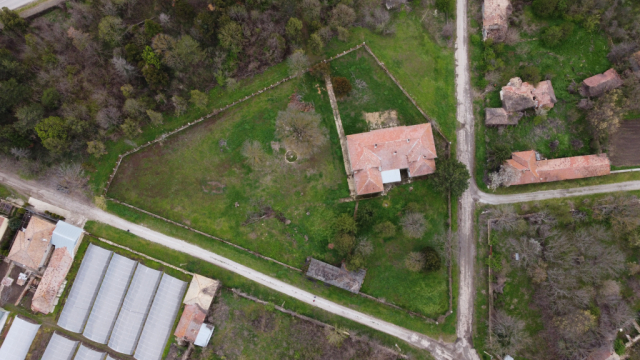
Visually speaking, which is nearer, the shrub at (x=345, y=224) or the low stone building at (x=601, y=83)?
the shrub at (x=345, y=224)

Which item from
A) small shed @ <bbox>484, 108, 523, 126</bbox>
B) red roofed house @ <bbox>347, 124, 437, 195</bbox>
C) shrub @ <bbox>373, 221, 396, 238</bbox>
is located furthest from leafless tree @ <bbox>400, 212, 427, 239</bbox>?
small shed @ <bbox>484, 108, 523, 126</bbox>

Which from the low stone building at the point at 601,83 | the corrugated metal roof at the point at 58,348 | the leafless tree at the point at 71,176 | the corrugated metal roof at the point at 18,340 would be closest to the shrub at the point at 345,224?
the leafless tree at the point at 71,176

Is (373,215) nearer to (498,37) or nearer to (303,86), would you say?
(303,86)

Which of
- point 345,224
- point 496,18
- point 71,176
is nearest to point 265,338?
point 345,224

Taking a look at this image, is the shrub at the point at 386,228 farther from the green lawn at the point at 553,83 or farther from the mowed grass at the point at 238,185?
the green lawn at the point at 553,83

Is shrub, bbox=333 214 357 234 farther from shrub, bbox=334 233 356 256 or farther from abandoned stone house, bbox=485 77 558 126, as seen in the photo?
abandoned stone house, bbox=485 77 558 126
